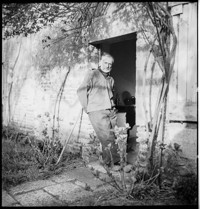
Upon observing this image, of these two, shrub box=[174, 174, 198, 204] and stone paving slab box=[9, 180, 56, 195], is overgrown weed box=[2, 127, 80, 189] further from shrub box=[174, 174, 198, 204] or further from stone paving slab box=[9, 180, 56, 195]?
shrub box=[174, 174, 198, 204]

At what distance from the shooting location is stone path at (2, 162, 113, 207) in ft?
11.0

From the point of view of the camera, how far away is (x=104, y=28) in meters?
4.98

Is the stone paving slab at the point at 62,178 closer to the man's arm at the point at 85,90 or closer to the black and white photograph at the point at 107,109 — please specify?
the black and white photograph at the point at 107,109

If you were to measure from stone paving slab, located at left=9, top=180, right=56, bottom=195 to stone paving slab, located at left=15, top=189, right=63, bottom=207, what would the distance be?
0.14 metres

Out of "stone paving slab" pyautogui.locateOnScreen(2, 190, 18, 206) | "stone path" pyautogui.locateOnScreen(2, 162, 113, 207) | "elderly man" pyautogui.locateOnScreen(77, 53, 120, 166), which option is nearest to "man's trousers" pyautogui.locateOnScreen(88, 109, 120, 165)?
"elderly man" pyautogui.locateOnScreen(77, 53, 120, 166)

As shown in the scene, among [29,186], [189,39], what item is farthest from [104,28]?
[29,186]

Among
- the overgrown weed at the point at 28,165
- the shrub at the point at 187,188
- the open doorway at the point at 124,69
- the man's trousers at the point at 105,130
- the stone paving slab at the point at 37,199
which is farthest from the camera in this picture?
the open doorway at the point at 124,69

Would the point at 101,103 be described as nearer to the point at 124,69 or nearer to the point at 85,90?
the point at 85,90

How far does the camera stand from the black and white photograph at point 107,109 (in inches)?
136

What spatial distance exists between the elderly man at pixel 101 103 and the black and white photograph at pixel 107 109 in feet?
0.06

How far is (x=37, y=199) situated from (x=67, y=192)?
0.43m

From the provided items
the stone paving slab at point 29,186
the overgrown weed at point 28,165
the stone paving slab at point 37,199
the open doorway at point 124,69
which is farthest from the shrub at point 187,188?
the open doorway at point 124,69

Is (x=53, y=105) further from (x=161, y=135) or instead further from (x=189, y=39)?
(x=189, y=39)

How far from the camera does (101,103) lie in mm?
4691
